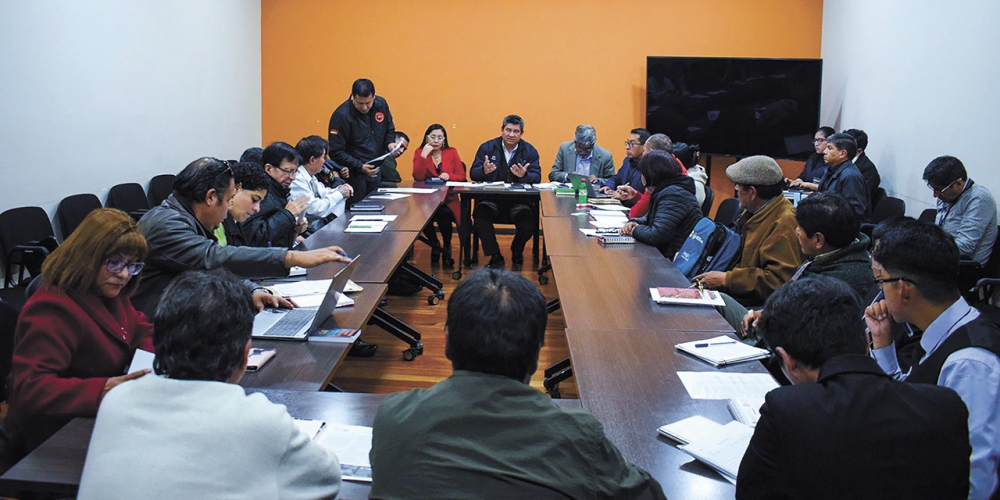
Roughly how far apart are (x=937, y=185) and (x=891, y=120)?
6.51 ft

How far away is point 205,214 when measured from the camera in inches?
118

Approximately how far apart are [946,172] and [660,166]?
5.77 feet

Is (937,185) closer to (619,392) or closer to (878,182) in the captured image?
(878,182)

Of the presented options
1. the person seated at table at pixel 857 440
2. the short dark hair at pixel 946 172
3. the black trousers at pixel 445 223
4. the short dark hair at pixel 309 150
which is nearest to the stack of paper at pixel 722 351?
the person seated at table at pixel 857 440

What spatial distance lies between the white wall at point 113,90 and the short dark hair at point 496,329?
14.7 feet

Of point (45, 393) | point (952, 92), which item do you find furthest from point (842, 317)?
point (952, 92)

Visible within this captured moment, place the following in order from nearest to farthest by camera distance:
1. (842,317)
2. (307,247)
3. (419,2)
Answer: (842,317), (307,247), (419,2)

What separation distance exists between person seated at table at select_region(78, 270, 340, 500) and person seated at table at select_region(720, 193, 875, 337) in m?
2.17

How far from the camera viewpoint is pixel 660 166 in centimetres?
477

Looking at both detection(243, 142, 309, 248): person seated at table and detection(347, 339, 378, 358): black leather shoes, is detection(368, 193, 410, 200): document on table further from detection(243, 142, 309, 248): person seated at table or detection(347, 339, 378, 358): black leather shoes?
detection(347, 339, 378, 358): black leather shoes

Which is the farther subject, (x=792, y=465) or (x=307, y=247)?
(x=307, y=247)

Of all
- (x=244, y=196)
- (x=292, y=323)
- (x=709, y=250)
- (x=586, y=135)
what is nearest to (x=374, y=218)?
(x=244, y=196)

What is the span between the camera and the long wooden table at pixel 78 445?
1.72 meters

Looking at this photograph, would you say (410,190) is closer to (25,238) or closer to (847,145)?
(25,238)
